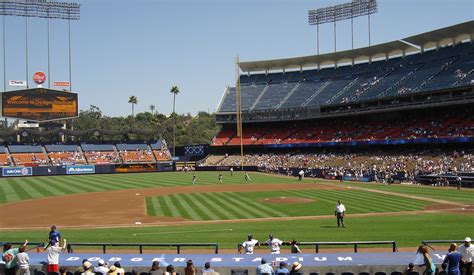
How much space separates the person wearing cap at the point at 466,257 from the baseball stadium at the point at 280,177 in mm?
43

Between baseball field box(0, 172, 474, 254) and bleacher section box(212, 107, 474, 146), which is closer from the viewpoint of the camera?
baseball field box(0, 172, 474, 254)

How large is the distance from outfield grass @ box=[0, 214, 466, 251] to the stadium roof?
48135 millimetres

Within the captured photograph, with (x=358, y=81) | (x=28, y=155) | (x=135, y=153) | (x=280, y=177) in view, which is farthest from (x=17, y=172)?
(x=358, y=81)

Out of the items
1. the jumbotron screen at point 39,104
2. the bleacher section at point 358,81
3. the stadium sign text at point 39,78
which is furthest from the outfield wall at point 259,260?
the stadium sign text at point 39,78

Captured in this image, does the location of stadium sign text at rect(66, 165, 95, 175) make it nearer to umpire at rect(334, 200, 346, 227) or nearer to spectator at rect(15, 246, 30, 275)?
umpire at rect(334, 200, 346, 227)

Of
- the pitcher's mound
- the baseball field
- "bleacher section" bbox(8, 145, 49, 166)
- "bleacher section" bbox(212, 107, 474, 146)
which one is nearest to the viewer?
the baseball field

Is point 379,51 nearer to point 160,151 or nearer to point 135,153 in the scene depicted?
point 160,151

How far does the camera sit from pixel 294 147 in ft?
282

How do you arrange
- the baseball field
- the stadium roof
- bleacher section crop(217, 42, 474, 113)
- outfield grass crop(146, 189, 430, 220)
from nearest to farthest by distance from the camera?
the baseball field, outfield grass crop(146, 189, 430, 220), bleacher section crop(217, 42, 474, 113), the stadium roof

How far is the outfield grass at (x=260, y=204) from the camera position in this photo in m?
30.8

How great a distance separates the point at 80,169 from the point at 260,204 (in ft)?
170

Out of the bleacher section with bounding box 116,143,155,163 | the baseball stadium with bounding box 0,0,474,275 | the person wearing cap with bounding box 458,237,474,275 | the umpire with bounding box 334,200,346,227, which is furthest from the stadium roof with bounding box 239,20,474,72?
the person wearing cap with bounding box 458,237,474,275

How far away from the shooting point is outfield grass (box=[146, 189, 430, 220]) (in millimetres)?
30828

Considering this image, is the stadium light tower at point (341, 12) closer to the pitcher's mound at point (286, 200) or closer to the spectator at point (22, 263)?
the pitcher's mound at point (286, 200)
